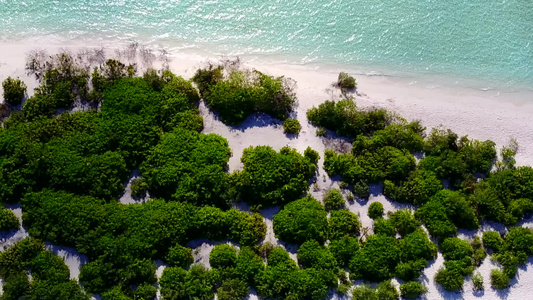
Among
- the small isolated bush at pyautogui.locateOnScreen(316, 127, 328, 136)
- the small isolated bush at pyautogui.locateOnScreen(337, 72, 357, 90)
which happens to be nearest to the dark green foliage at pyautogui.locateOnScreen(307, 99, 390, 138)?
the small isolated bush at pyautogui.locateOnScreen(316, 127, 328, 136)

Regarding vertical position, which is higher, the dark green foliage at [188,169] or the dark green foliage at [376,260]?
the dark green foliage at [188,169]

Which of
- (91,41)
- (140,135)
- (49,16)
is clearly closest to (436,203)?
(140,135)

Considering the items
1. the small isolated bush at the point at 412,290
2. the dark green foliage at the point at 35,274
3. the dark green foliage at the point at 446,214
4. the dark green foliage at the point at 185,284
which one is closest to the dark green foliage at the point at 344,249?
the small isolated bush at the point at 412,290

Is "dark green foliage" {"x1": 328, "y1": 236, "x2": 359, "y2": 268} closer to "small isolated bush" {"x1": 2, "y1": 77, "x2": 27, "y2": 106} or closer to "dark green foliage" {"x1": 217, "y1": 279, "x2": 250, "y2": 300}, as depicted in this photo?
"dark green foliage" {"x1": 217, "y1": 279, "x2": 250, "y2": 300}

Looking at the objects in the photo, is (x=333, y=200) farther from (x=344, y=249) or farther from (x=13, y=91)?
(x=13, y=91)

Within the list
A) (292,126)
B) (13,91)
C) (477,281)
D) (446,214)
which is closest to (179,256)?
(292,126)

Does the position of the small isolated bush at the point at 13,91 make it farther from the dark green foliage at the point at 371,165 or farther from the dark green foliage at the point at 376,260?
the dark green foliage at the point at 376,260
